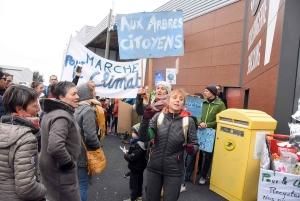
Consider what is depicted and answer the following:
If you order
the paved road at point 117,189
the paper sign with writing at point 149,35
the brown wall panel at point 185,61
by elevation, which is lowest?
the paved road at point 117,189

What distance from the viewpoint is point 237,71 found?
8.66 metres

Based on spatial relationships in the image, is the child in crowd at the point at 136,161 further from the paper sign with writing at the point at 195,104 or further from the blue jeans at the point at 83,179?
the paper sign with writing at the point at 195,104

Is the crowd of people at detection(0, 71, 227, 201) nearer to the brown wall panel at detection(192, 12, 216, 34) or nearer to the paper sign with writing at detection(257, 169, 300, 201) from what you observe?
the paper sign with writing at detection(257, 169, 300, 201)

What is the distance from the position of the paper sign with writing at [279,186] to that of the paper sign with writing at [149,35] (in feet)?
7.78

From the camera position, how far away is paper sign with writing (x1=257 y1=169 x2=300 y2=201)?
2.44 m

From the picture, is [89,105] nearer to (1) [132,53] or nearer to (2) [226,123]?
(1) [132,53]

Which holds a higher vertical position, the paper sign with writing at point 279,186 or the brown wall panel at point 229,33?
the brown wall panel at point 229,33

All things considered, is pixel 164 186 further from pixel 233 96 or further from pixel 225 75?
pixel 225 75

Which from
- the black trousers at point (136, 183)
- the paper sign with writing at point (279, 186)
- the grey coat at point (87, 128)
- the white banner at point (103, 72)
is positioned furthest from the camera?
the white banner at point (103, 72)

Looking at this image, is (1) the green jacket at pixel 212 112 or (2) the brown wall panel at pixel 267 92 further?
(1) the green jacket at pixel 212 112

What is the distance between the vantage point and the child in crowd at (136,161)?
327 cm

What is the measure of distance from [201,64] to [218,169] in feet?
24.0

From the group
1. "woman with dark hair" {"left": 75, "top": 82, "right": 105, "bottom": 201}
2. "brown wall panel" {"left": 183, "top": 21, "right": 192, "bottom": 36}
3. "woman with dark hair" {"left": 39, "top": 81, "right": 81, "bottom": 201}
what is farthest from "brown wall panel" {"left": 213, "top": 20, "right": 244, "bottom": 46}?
"woman with dark hair" {"left": 39, "top": 81, "right": 81, "bottom": 201}

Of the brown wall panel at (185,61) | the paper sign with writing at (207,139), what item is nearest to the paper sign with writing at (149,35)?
the paper sign with writing at (207,139)
